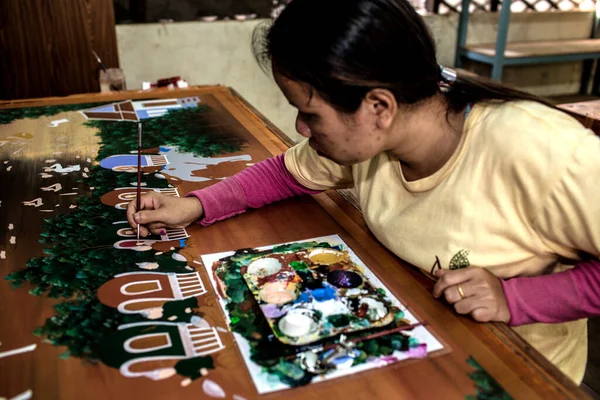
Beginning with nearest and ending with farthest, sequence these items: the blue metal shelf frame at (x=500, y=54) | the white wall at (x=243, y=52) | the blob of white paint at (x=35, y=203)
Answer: the blob of white paint at (x=35, y=203)
the white wall at (x=243, y=52)
the blue metal shelf frame at (x=500, y=54)

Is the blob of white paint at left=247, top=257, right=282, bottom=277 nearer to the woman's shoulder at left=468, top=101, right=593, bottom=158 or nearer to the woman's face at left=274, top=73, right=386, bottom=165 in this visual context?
the woman's face at left=274, top=73, right=386, bottom=165

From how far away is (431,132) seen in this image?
2.86 feet

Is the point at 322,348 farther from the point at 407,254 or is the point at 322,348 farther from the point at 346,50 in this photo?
the point at 346,50

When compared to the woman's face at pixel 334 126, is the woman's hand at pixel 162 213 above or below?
below

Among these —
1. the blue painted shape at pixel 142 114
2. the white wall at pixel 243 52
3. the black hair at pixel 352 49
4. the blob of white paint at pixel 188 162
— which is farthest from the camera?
the white wall at pixel 243 52

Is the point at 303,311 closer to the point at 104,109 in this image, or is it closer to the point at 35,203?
the point at 35,203

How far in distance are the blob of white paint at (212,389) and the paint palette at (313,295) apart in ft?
0.35

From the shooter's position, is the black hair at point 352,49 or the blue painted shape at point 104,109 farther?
the blue painted shape at point 104,109

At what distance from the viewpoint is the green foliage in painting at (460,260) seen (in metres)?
0.86

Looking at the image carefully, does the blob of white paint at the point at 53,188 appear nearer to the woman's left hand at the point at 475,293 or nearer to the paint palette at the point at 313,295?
the paint palette at the point at 313,295

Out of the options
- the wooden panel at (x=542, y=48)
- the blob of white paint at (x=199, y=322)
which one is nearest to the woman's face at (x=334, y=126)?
the blob of white paint at (x=199, y=322)

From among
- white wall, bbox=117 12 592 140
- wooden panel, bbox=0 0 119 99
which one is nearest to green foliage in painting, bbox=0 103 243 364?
wooden panel, bbox=0 0 119 99

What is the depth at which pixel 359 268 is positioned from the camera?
88 centimetres

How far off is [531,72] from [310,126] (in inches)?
130
